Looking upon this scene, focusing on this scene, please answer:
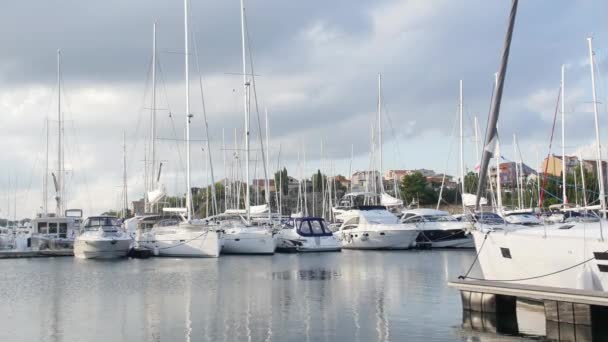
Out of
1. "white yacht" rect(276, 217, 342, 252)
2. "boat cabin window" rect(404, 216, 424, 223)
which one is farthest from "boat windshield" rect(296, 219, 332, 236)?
"boat cabin window" rect(404, 216, 424, 223)

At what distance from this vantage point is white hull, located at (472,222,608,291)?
64.9ft

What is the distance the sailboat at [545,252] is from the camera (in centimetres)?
1980

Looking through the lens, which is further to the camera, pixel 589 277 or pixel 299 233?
pixel 299 233

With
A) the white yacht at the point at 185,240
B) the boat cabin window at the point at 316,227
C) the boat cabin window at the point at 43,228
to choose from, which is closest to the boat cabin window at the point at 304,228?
the boat cabin window at the point at 316,227

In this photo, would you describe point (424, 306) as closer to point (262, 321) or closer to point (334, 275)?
point (262, 321)

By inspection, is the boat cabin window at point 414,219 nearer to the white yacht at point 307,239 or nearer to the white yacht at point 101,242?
the white yacht at point 307,239

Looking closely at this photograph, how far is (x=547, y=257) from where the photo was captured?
2123 cm

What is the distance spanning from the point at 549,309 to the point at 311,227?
4229cm

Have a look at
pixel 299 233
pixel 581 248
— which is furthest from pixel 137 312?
pixel 299 233

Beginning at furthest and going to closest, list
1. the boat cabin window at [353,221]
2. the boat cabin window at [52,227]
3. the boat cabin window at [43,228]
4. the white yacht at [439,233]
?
the boat cabin window at [353,221] → the white yacht at [439,233] → the boat cabin window at [43,228] → the boat cabin window at [52,227]

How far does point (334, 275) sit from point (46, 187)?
41788mm

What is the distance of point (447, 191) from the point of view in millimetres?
153500

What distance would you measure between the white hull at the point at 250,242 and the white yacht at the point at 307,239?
187 inches

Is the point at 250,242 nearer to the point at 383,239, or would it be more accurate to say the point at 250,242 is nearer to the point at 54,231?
the point at 383,239
